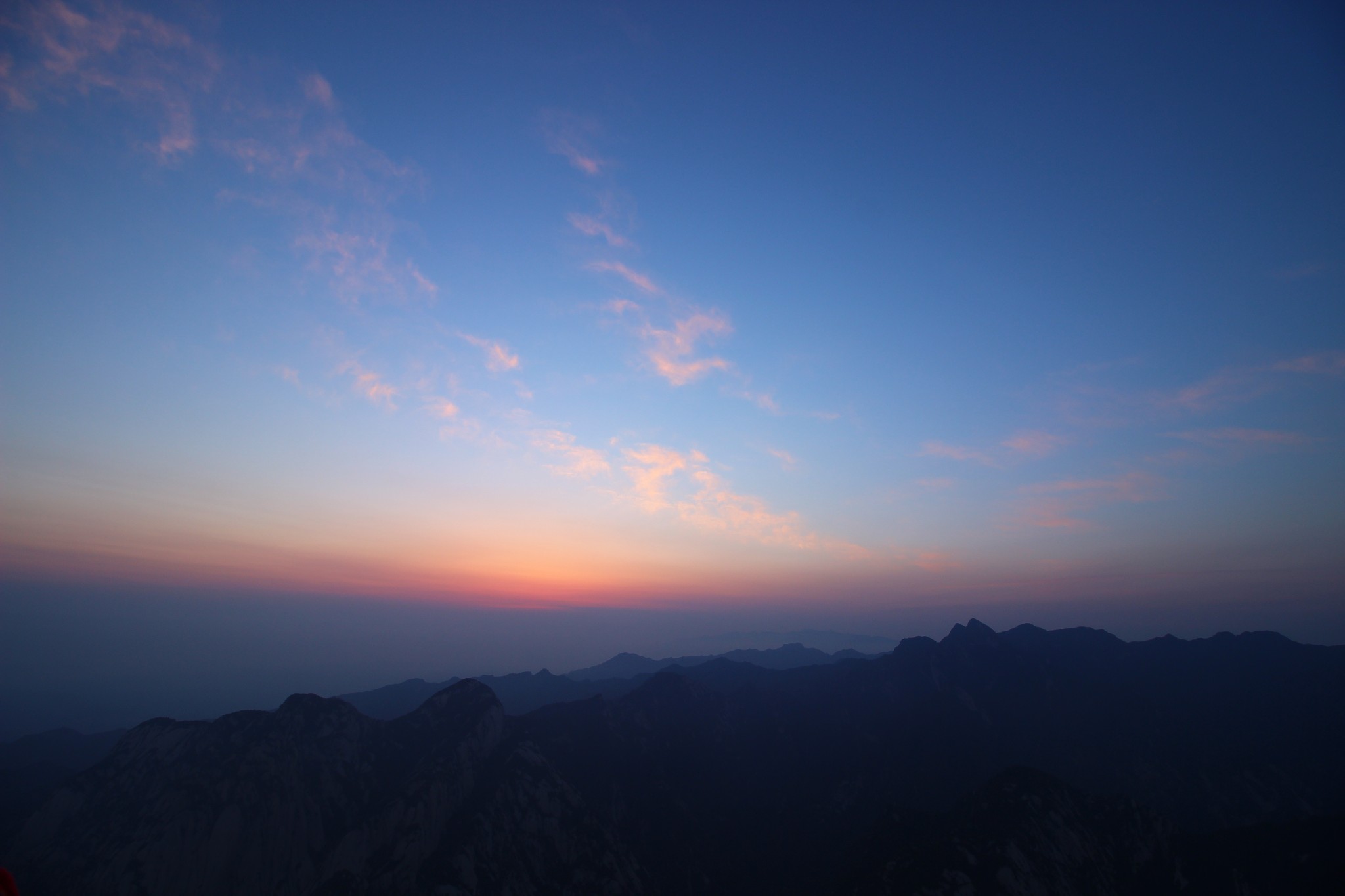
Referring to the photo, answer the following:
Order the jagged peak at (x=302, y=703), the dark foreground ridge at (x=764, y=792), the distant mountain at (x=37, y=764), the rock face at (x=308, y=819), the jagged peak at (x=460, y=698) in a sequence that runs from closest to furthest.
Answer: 1. the dark foreground ridge at (x=764, y=792)
2. the rock face at (x=308, y=819)
3. the jagged peak at (x=302, y=703)
4. the distant mountain at (x=37, y=764)
5. the jagged peak at (x=460, y=698)

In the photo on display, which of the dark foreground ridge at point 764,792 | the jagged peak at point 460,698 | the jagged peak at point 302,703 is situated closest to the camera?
the dark foreground ridge at point 764,792

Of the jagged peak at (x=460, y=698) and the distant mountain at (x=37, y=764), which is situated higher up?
the jagged peak at (x=460, y=698)

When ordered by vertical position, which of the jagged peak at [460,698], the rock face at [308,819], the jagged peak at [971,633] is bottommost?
the rock face at [308,819]

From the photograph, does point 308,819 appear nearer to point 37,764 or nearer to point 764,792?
point 764,792

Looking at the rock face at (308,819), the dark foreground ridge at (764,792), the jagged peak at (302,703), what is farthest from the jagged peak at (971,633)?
the jagged peak at (302,703)

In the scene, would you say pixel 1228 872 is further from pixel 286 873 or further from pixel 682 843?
pixel 286 873

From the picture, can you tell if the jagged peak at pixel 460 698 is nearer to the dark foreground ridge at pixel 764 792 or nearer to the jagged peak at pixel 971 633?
the dark foreground ridge at pixel 764 792

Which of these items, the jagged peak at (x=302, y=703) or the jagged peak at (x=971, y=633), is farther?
the jagged peak at (x=971, y=633)

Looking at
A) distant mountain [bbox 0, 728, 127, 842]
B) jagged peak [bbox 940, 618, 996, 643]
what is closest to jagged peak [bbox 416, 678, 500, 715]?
distant mountain [bbox 0, 728, 127, 842]

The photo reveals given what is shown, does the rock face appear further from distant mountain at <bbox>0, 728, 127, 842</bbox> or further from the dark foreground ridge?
distant mountain at <bbox>0, 728, 127, 842</bbox>

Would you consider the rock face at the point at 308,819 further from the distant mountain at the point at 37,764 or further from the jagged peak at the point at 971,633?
the jagged peak at the point at 971,633
